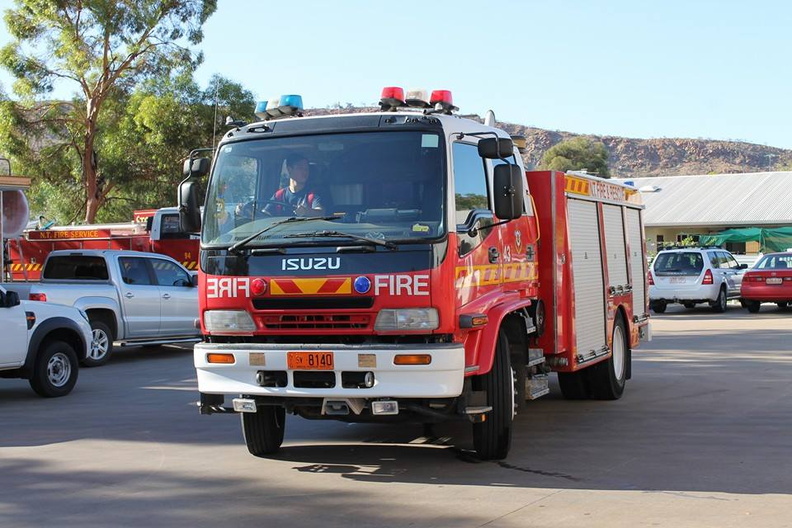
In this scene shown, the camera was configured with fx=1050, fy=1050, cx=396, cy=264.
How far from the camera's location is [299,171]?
804 cm

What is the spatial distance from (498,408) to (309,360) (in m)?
1.54

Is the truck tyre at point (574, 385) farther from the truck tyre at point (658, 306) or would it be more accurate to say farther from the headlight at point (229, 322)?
the truck tyre at point (658, 306)

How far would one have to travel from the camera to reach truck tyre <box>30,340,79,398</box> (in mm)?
12570

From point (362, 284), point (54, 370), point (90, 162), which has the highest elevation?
point (90, 162)

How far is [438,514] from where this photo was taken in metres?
6.71

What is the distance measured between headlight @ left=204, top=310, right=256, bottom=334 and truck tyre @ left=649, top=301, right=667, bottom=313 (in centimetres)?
2098

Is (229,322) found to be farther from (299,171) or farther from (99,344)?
(99,344)

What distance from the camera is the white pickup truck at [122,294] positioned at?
16.5m

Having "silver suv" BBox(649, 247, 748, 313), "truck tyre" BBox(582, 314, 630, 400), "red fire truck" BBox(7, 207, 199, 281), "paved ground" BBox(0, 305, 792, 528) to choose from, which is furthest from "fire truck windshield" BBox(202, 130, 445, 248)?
"silver suv" BBox(649, 247, 748, 313)

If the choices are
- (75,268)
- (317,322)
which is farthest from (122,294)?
(317,322)

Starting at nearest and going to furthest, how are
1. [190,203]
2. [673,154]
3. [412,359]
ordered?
1. [412,359]
2. [190,203]
3. [673,154]

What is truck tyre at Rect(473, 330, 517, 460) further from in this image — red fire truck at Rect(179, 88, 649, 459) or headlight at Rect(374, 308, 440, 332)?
headlight at Rect(374, 308, 440, 332)

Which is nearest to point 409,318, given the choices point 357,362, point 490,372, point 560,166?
point 357,362

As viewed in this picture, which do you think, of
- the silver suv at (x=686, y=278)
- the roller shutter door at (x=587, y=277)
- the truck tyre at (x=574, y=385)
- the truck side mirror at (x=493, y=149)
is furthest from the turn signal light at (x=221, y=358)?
the silver suv at (x=686, y=278)
